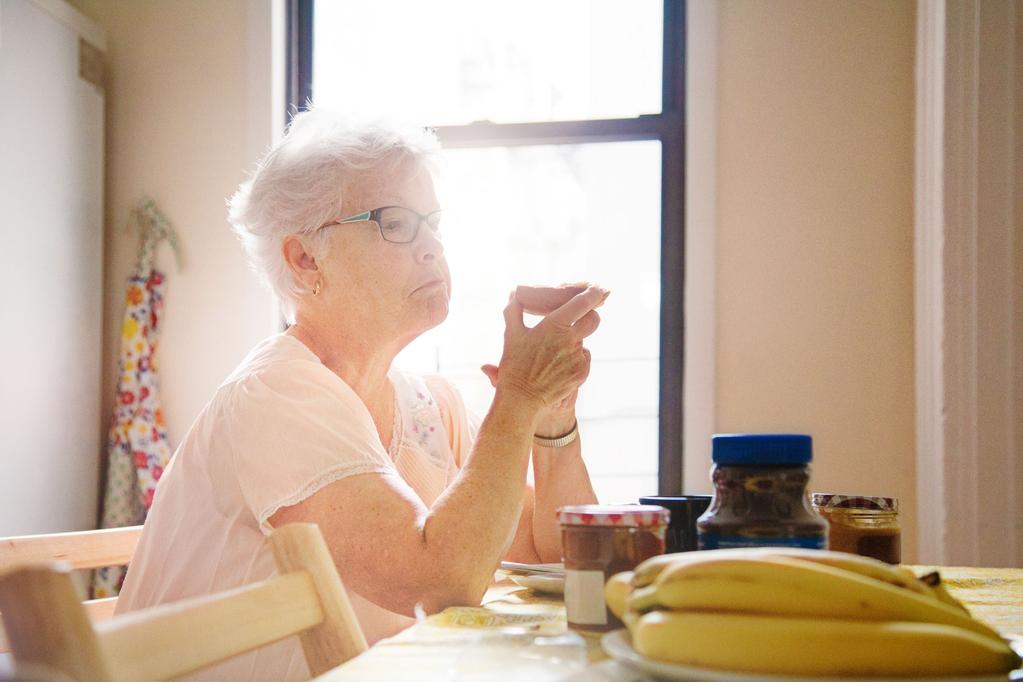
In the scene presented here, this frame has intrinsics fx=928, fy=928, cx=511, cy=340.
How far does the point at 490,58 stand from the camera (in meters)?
2.95

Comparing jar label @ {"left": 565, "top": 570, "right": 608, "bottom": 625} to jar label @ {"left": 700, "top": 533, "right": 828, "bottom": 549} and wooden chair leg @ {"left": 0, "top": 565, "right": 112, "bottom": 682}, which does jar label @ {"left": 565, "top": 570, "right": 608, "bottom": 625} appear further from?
wooden chair leg @ {"left": 0, "top": 565, "right": 112, "bottom": 682}

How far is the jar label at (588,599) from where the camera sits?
2.39ft

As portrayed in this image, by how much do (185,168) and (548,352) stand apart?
6.90ft

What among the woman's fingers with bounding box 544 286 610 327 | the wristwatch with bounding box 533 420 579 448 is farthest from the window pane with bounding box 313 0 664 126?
the woman's fingers with bounding box 544 286 610 327

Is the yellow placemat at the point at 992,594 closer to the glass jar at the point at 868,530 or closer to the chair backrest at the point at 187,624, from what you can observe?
the glass jar at the point at 868,530

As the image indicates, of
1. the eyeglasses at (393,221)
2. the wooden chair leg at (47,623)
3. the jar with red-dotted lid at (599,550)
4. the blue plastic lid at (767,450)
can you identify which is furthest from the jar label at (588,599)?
the eyeglasses at (393,221)

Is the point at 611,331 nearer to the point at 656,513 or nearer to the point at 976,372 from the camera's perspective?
the point at 976,372

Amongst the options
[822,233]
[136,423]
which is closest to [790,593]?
[822,233]

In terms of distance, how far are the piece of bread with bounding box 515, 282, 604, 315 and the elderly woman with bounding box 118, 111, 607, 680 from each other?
0.03 metres

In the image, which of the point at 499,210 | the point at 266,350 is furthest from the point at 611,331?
the point at 266,350

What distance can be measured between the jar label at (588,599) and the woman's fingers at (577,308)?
542 millimetres

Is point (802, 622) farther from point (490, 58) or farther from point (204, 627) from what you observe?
point (490, 58)

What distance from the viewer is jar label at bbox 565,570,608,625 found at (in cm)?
73

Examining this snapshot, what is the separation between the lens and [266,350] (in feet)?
4.25
